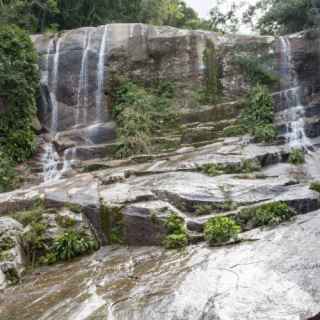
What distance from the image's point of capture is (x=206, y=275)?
20.0 ft

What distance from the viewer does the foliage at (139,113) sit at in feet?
45.8

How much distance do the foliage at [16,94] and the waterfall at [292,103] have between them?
8291 mm

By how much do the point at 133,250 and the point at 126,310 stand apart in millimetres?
3291

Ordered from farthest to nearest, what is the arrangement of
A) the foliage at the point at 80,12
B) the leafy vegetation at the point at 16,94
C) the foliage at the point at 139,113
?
the foliage at the point at 80,12 → the leafy vegetation at the point at 16,94 → the foliage at the point at 139,113

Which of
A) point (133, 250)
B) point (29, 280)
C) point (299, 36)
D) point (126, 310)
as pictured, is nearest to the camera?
point (126, 310)

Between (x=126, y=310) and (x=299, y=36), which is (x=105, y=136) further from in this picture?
(x=126, y=310)

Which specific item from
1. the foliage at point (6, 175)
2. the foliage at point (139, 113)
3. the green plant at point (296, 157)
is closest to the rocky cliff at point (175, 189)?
the green plant at point (296, 157)

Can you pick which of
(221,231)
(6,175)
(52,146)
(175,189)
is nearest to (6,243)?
(175,189)

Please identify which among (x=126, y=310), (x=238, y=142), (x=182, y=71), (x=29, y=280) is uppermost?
(x=182, y=71)

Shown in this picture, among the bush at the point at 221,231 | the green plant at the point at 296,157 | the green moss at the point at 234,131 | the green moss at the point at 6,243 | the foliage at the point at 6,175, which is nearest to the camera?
the bush at the point at 221,231

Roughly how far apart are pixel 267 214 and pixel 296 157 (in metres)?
3.85

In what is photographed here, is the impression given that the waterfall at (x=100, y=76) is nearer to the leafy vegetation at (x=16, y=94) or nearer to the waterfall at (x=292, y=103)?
the leafy vegetation at (x=16, y=94)

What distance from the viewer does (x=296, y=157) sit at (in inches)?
463

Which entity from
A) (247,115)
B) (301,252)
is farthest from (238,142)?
(301,252)
